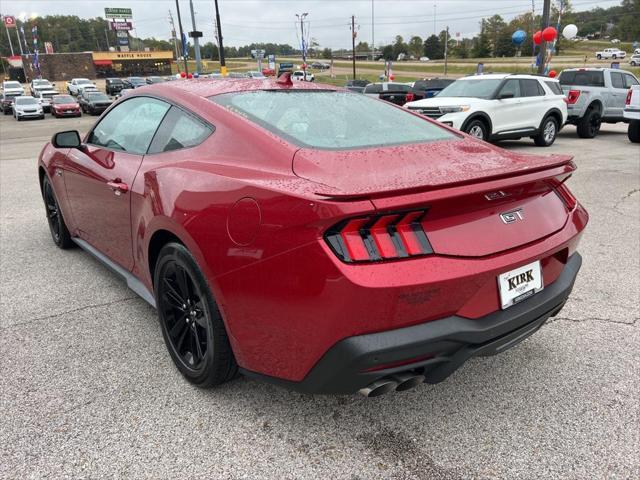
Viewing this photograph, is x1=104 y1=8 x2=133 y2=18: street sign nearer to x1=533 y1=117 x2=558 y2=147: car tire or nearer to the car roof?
x1=533 y1=117 x2=558 y2=147: car tire

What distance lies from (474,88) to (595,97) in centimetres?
462

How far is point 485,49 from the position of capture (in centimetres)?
10394

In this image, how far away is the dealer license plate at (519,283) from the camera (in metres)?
1.91

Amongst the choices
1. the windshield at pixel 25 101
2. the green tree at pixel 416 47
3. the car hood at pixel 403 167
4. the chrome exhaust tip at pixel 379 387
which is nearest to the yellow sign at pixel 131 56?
the green tree at pixel 416 47

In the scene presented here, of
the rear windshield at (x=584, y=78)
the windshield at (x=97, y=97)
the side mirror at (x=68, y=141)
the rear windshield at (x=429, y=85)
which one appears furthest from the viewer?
the windshield at (x=97, y=97)

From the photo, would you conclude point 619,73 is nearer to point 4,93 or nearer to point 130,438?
point 130,438

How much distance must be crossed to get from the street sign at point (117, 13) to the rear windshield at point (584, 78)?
101 meters

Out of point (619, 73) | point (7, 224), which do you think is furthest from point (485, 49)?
point (7, 224)

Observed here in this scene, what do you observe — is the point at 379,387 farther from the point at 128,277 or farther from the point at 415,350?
the point at 128,277

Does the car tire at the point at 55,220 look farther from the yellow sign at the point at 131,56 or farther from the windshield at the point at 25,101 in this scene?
the yellow sign at the point at 131,56

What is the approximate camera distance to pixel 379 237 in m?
1.70

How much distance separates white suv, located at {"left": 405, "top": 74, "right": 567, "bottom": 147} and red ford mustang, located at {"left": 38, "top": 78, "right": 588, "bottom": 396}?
808cm

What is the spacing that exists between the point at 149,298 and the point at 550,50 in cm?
2671

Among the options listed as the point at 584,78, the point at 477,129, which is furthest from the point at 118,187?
the point at 584,78
